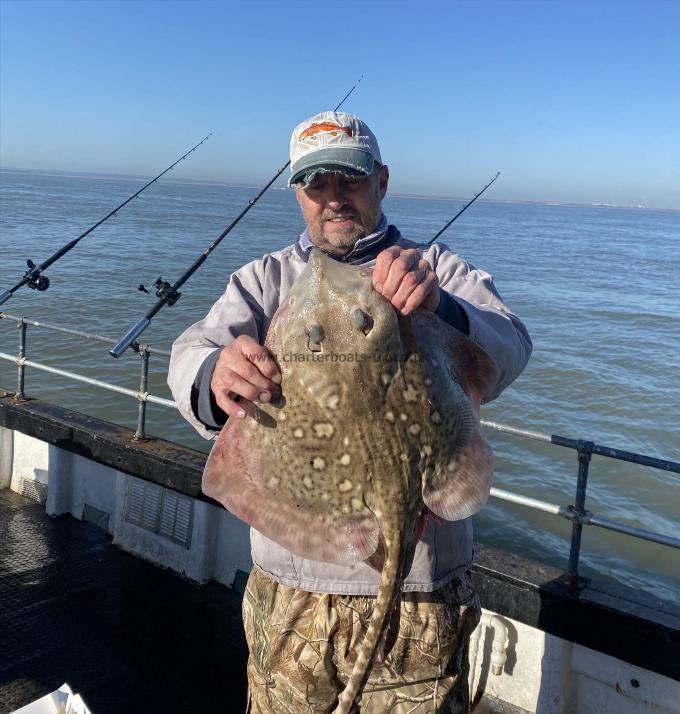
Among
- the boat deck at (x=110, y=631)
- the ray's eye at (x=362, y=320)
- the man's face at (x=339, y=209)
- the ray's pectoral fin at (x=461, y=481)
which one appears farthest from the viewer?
the boat deck at (x=110, y=631)

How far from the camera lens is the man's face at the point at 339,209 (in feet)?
7.06

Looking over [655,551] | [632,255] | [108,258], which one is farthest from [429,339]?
[632,255]

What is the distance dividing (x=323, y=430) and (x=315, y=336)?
26 cm

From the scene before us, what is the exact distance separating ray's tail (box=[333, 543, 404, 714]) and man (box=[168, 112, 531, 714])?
316mm

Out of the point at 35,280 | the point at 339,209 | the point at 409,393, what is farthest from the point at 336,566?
the point at 35,280

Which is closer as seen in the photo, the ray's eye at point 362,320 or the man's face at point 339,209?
the ray's eye at point 362,320

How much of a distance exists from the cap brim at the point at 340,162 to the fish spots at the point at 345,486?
100cm

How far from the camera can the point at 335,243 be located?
2.18 m

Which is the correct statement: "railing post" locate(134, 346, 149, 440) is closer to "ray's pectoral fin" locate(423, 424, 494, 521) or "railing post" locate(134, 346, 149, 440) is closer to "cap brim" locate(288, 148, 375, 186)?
"cap brim" locate(288, 148, 375, 186)

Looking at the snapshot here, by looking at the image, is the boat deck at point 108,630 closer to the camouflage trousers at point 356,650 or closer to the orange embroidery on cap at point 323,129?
the camouflage trousers at point 356,650

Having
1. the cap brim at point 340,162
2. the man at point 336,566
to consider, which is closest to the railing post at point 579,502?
the man at point 336,566

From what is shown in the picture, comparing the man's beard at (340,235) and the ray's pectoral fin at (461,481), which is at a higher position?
the man's beard at (340,235)

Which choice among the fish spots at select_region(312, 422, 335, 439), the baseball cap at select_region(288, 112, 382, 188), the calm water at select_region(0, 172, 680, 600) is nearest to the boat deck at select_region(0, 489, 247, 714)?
the fish spots at select_region(312, 422, 335, 439)

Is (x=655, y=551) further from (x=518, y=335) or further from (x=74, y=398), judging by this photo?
(x=74, y=398)
